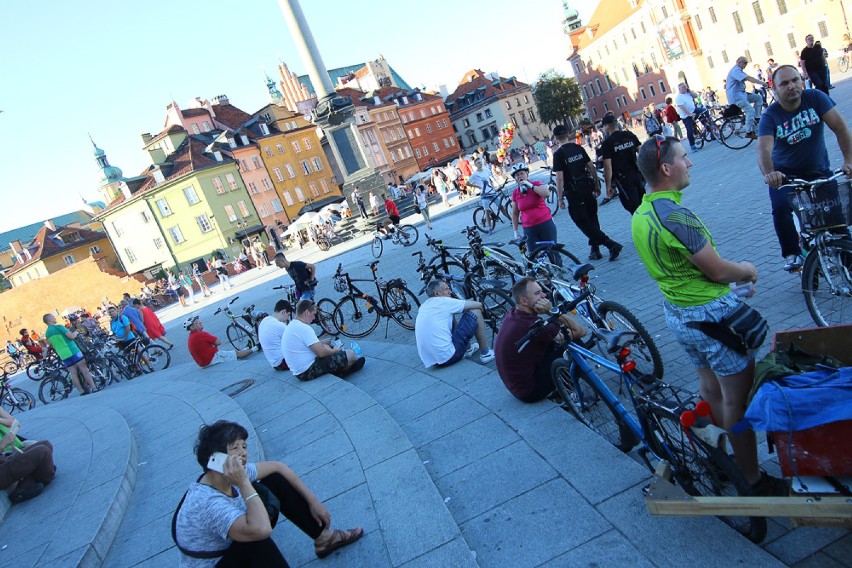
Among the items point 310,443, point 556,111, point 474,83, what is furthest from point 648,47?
point 310,443

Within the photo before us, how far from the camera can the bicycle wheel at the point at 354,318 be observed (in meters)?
10.9

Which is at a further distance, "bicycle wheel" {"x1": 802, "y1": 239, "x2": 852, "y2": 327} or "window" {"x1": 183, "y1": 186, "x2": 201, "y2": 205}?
"window" {"x1": 183, "y1": 186, "x2": 201, "y2": 205}

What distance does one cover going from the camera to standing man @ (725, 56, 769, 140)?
13.6 meters

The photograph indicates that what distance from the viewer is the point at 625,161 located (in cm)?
871

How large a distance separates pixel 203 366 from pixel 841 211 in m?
11.0

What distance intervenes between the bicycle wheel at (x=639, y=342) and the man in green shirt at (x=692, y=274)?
1579mm

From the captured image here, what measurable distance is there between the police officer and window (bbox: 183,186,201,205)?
52.3 meters

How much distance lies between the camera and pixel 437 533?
3592 millimetres

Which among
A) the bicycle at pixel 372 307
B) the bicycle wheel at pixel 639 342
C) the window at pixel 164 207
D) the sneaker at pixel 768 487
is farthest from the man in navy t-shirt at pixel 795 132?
the window at pixel 164 207

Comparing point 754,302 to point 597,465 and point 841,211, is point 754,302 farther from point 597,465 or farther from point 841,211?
point 597,465

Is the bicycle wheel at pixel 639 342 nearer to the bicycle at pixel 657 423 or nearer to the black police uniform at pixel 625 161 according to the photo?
the bicycle at pixel 657 423

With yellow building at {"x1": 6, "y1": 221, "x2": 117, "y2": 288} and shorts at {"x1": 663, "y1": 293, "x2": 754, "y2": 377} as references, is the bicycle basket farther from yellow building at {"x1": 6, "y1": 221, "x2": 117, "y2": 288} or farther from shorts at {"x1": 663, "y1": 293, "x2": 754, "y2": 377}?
yellow building at {"x1": 6, "y1": 221, "x2": 117, "y2": 288}

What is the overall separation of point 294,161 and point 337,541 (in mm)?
66117

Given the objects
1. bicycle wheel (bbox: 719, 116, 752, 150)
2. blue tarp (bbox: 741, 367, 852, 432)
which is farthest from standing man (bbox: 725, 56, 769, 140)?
blue tarp (bbox: 741, 367, 852, 432)
